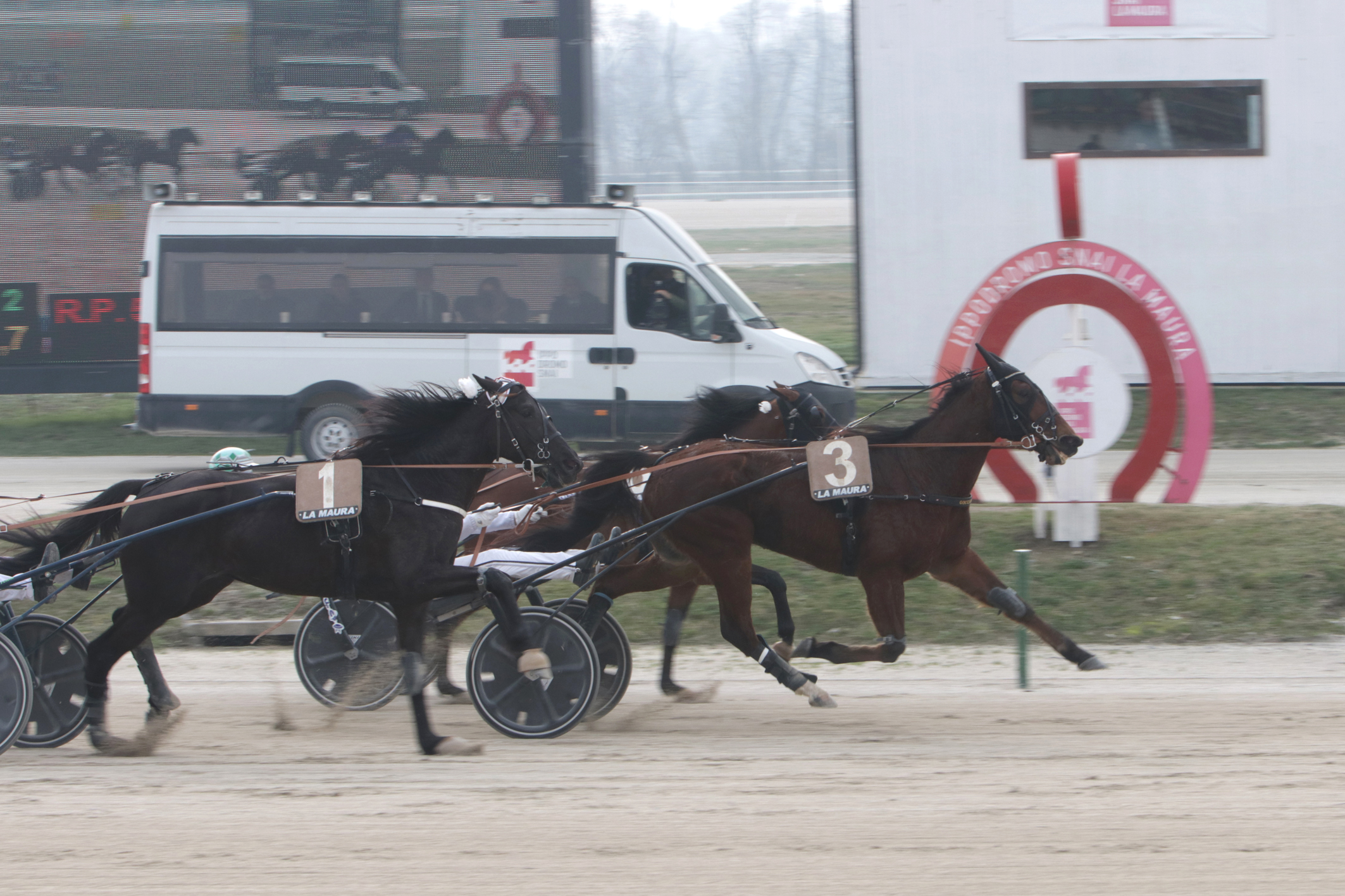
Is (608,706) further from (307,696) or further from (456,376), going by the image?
(456,376)

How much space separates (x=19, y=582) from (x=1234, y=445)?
11291 millimetres

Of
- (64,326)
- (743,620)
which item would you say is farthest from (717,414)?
(64,326)

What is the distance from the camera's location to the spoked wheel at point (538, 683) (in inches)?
225

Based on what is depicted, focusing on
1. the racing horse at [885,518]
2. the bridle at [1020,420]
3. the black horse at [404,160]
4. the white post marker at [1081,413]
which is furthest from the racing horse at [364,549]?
the black horse at [404,160]

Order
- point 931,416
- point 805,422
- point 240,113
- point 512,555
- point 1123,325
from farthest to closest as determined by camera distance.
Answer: point 240,113 → point 1123,325 → point 805,422 → point 512,555 → point 931,416

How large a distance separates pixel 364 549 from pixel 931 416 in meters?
2.62

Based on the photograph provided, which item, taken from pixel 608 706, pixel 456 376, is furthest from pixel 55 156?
pixel 608 706

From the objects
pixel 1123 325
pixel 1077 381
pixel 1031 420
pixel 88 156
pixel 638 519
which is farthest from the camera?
pixel 88 156

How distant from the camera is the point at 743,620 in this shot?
611 centimetres

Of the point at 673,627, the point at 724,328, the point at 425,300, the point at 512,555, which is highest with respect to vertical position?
the point at 425,300

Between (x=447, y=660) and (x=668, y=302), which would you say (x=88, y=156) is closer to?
(x=668, y=302)

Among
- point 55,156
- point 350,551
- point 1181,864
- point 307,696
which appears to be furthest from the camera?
point 55,156

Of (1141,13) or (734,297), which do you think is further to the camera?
(1141,13)

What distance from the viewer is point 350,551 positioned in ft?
18.2
